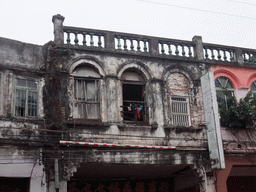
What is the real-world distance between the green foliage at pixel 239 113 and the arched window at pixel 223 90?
0.23 meters

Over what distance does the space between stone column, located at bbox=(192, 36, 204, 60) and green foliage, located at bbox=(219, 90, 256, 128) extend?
1.88 m

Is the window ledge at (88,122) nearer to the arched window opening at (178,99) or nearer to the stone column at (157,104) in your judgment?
the stone column at (157,104)

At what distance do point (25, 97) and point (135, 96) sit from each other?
4042 millimetres

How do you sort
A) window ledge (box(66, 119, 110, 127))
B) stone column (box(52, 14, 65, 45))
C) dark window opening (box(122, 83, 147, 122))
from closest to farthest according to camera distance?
1. window ledge (box(66, 119, 110, 127))
2. stone column (box(52, 14, 65, 45))
3. dark window opening (box(122, 83, 147, 122))

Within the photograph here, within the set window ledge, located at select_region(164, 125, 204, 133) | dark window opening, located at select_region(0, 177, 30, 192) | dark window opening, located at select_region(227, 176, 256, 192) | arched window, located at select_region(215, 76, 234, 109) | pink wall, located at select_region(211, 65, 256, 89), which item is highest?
pink wall, located at select_region(211, 65, 256, 89)

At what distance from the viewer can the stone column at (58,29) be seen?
43.2ft

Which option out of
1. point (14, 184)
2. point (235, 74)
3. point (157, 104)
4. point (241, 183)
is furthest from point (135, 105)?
point (241, 183)

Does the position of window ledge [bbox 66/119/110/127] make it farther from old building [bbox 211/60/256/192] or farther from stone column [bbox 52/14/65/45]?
old building [bbox 211/60/256/192]

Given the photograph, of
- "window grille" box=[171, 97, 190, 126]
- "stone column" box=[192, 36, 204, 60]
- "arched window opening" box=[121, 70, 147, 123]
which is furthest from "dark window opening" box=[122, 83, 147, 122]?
"stone column" box=[192, 36, 204, 60]

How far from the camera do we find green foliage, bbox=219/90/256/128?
1409cm

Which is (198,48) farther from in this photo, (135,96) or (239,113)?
(135,96)

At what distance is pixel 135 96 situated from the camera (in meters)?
14.5

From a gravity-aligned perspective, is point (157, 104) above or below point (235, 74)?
below

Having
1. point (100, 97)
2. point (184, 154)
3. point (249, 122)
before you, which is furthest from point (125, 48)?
point (249, 122)
